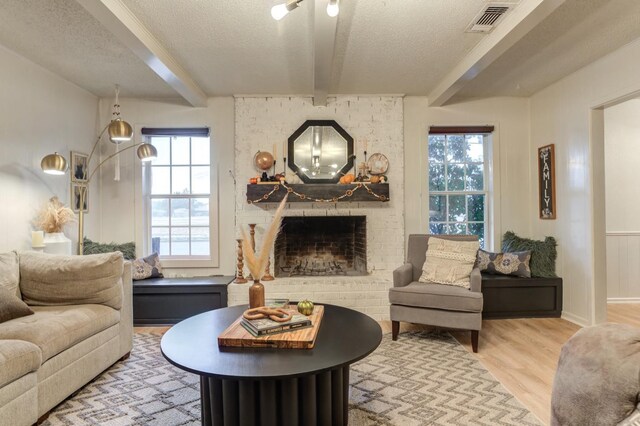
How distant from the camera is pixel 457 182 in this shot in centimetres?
459

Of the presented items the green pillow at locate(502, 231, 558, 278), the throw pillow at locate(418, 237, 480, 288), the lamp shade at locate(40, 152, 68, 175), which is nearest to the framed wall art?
the lamp shade at locate(40, 152, 68, 175)

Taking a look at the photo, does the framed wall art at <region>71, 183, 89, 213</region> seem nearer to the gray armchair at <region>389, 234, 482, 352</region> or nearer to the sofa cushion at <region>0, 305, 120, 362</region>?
the sofa cushion at <region>0, 305, 120, 362</region>

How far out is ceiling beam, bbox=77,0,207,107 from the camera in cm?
223

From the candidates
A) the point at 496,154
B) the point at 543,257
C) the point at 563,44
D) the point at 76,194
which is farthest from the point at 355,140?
the point at 76,194

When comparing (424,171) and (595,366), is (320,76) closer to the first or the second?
(424,171)

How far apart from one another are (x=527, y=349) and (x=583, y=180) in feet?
5.90

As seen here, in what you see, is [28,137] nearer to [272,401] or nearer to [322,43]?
[322,43]

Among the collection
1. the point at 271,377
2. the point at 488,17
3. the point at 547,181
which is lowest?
the point at 271,377

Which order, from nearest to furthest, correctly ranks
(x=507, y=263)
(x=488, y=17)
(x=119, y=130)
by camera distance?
(x=488, y=17)
(x=119, y=130)
(x=507, y=263)

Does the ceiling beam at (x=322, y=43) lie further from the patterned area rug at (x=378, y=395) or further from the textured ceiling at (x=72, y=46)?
the patterned area rug at (x=378, y=395)

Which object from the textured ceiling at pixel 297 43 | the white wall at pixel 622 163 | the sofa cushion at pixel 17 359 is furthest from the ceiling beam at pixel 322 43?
the white wall at pixel 622 163

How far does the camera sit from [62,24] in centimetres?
265

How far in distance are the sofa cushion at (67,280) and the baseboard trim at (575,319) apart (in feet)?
13.7

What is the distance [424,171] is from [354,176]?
0.87m
